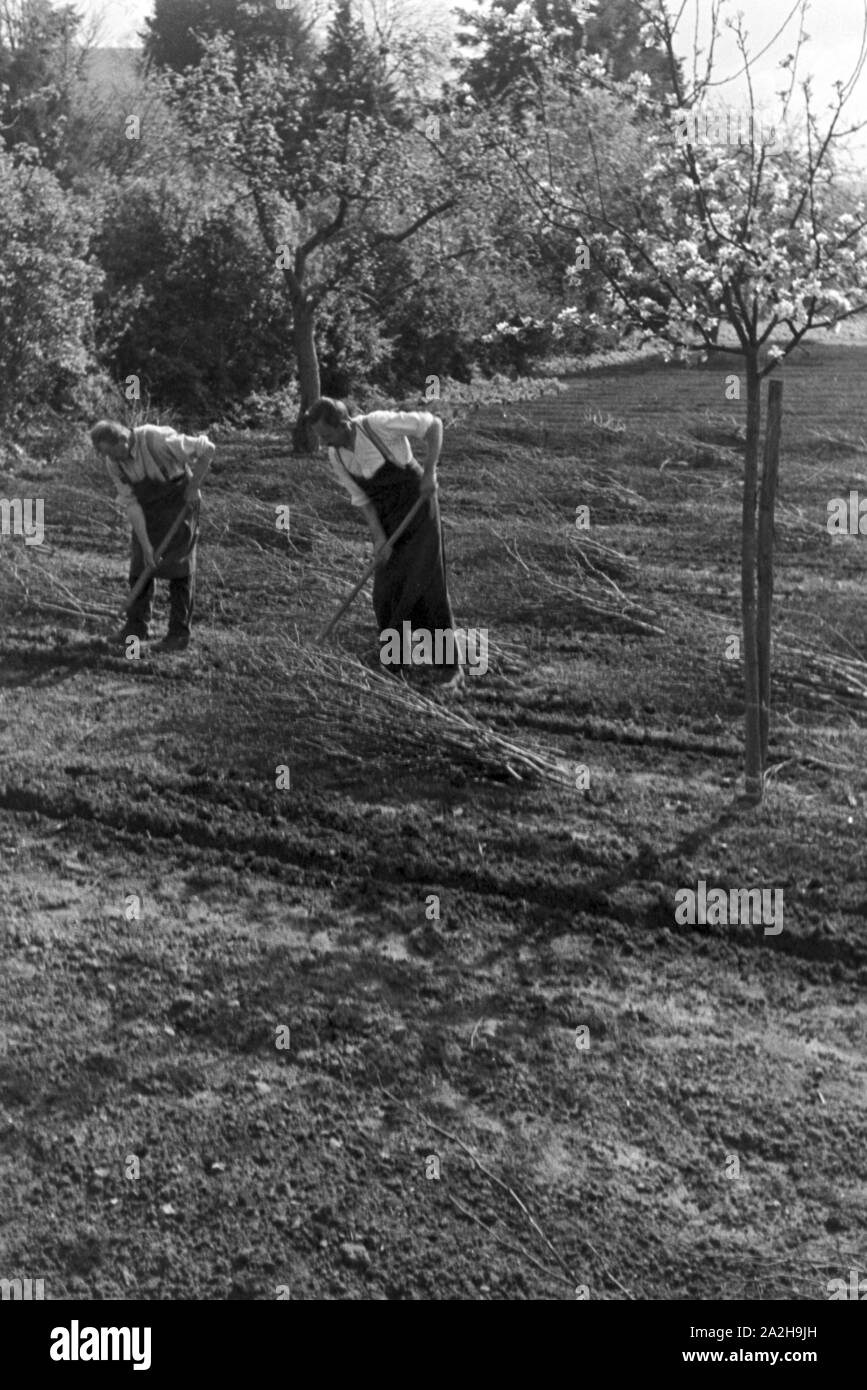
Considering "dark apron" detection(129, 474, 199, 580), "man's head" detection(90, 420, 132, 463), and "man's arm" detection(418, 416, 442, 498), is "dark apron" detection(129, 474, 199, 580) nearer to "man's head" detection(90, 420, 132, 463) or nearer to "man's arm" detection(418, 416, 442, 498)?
"man's head" detection(90, 420, 132, 463)

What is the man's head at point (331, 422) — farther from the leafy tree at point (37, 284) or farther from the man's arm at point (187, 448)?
the leafy tree at point (37, 284)

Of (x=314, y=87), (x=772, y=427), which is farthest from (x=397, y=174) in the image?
(x=772, y=427)

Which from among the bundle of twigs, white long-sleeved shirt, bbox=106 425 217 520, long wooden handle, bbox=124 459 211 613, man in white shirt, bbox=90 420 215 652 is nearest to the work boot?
man in white shirt, bbox=90 420 215 652

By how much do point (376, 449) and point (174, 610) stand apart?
198cm

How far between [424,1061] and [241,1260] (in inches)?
41.5

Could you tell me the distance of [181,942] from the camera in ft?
18.0

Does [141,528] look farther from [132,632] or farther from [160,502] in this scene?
[132,632]

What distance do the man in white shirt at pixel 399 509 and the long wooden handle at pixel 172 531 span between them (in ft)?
3.41

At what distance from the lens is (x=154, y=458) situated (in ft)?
29.5

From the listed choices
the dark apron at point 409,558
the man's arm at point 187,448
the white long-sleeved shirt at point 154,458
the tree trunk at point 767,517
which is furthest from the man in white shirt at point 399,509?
the tree trunk at point 767,517

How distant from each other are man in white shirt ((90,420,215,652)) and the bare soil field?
0.34 m

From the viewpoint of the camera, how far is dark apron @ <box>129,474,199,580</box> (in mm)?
9070
